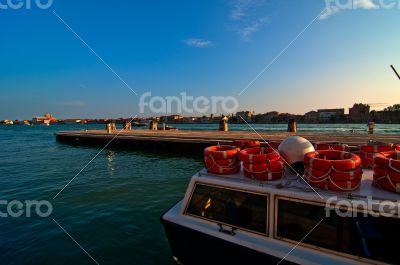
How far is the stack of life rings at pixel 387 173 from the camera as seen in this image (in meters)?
4.05

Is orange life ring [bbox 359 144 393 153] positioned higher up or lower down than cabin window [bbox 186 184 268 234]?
higher up

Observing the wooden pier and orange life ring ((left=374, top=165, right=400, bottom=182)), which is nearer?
orange life ring ((left=374, top=165, right=400, bottom=182))

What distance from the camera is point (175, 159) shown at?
71.1 feet

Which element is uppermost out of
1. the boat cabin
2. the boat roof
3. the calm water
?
the boat roof

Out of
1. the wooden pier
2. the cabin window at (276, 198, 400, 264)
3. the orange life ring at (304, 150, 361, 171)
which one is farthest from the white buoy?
the wooden pier

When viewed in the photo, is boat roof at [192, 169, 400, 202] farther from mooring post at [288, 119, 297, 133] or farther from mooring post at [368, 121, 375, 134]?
mooring post at [368, 121, 375, 134]

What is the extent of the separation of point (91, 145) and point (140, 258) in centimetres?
2926

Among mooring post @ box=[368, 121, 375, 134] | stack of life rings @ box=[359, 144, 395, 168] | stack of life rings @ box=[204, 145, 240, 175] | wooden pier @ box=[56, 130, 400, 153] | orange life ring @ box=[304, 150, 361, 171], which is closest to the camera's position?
orange life ring @ box=[304, 150, 361, 171]

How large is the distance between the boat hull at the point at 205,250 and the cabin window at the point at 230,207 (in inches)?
15.7

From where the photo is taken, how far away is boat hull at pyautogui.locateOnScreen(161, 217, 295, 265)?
14.0 ft

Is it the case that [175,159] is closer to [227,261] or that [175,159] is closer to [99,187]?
[99,187]

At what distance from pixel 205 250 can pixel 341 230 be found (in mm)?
2531

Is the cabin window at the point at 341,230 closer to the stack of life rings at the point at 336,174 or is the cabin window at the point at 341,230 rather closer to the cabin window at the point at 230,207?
the cabin window at the point at 230,207

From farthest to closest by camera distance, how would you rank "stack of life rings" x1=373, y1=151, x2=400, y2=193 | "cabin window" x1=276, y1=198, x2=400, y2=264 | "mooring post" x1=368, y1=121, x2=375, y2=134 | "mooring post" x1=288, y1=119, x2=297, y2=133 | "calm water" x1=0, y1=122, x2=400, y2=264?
"mooring post" x1=288, y1=119, x2=297, y2=133 → "mooring post" x1=368, y1=121, x2=375, y2=134 → "calm water" x1=0, y1=122, x2=400, y2=264 → "stack of life rings" x1=373, y1=151, x2=400, y2=193 → "cabin window" x1=276, y1=198, x2=400, y2=264
